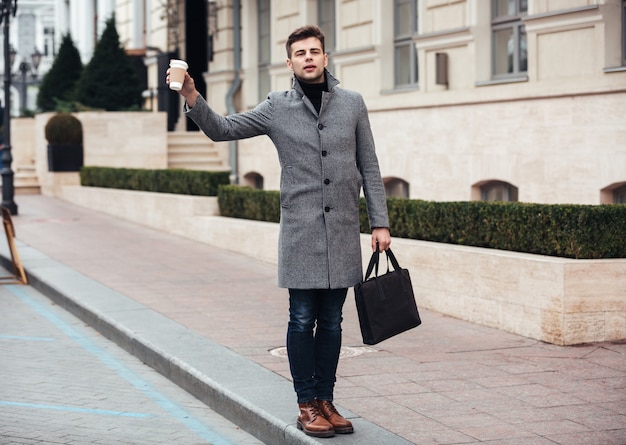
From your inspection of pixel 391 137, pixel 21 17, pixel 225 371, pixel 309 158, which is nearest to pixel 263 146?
pixel 391 137

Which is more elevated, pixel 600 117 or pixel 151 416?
pixel 600 117

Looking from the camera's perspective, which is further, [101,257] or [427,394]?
[101,257]

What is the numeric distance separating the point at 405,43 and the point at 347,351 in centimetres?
987

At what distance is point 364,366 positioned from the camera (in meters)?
8.25

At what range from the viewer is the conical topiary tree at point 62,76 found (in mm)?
34062

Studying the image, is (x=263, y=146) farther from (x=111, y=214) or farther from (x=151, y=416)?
(x=151, y=416)

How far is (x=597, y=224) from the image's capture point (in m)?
9.37

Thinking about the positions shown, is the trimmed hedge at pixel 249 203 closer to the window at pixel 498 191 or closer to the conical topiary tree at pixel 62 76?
the window at pixel 498 191

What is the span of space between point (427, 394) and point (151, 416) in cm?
179

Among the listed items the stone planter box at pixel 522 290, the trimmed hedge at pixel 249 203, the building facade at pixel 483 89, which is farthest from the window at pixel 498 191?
the stone planter box at pixel 522 290

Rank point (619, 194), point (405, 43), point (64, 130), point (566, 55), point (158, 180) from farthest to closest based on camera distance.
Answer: point (64, 130)
point (158, 180)
point (405, 43)
point (566, 55)
point (619, 194)

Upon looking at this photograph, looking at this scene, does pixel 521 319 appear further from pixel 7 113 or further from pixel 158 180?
pixel 7 113

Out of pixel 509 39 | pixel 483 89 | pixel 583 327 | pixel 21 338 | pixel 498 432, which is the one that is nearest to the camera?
pixel 498 432

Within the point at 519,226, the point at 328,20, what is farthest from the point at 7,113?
the point at 519,226
